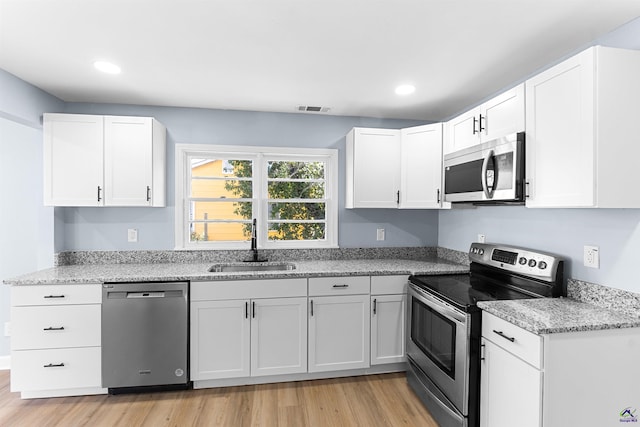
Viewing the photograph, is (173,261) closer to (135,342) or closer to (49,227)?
(135,342)

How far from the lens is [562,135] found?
1685 millimetres

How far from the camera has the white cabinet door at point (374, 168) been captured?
3.04 metres

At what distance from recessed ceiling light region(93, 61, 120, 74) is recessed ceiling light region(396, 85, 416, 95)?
82.9 inches

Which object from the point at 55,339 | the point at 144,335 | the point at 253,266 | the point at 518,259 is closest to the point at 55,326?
the point at 55,339

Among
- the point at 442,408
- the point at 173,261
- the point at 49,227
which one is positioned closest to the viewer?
the point at 442,408


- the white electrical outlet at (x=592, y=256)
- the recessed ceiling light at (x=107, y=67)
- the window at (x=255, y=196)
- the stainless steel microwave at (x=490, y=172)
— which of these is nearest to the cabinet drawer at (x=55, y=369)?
the window at (x=255, y=196)

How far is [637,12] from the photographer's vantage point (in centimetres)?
159

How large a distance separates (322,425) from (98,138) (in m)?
2.84

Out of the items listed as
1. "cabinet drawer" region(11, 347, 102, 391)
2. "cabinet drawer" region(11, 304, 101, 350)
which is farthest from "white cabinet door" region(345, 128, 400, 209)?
"cabinet drawer" region(11, 347, 102, 391)

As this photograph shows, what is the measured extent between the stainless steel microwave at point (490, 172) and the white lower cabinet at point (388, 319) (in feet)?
2.92

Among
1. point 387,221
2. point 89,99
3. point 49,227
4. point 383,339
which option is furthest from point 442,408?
point 89,99

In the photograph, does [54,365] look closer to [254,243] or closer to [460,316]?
[254,243]

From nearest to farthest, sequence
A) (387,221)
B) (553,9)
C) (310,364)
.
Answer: (553,9) → (310,364) → (387,221)

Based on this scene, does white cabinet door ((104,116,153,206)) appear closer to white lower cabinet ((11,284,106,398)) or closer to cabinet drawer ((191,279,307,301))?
white lower cabinet ((11,284,106,398))
